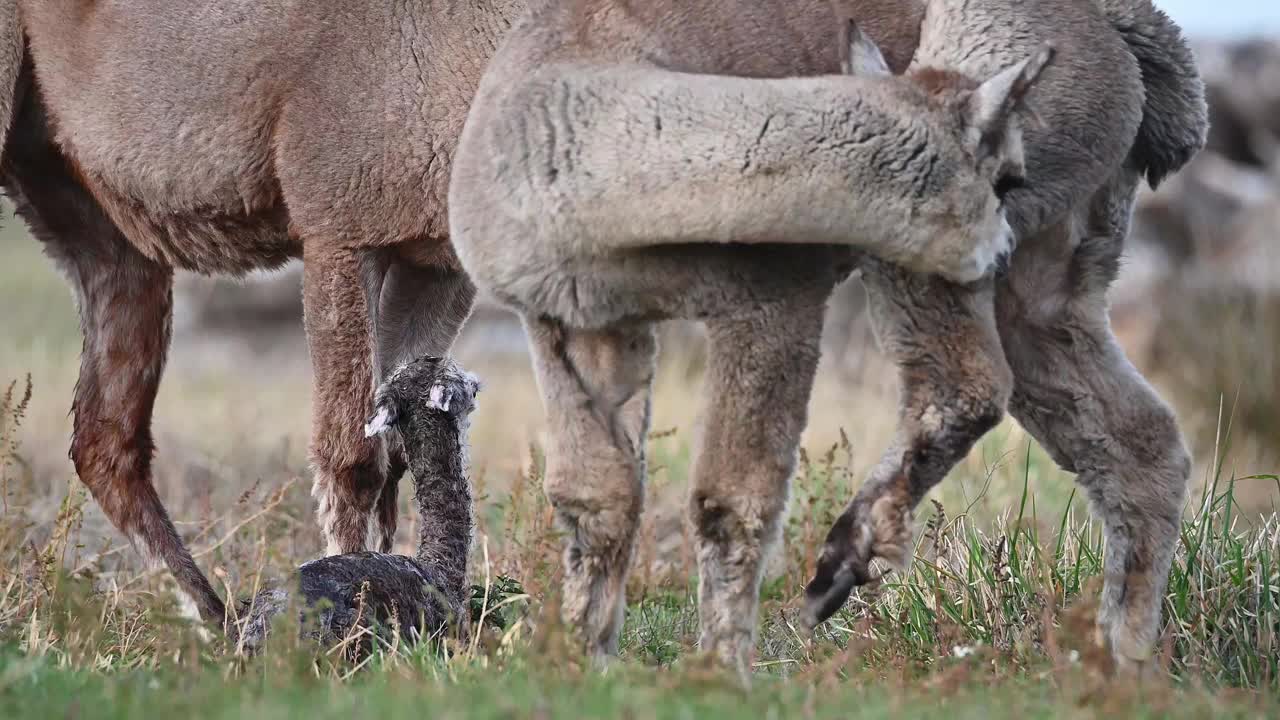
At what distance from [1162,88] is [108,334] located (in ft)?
14.0

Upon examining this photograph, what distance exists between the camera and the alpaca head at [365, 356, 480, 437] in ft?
17.7

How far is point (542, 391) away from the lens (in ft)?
15.3

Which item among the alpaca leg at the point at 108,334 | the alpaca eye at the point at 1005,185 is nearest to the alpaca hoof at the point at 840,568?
the alpaca eye at the point at 1005,185

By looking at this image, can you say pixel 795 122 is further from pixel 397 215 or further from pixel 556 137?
pixel 397 215

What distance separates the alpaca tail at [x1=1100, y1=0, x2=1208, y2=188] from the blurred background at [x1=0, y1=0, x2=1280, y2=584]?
1.51m

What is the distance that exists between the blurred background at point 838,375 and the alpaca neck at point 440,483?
2.17 feet

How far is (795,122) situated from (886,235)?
38 centimetres

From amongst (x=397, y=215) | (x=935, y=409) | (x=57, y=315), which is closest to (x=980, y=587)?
(x=935, y=409)

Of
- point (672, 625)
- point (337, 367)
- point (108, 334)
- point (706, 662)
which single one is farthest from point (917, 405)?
point (108, 334)

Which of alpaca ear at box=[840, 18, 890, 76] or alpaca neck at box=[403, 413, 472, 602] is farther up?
alpaca ear at box=[840, 18, 890, 76]

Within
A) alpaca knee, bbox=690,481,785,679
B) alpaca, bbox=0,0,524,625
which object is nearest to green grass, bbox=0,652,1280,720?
alpaca knee, bbox=690,481,785,679

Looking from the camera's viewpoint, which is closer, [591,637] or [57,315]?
[591,637]

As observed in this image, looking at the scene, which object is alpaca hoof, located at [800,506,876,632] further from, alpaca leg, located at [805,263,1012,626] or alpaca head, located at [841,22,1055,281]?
alpaca head, located at [841,22,1055,281]

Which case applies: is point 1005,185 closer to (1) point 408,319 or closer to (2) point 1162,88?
(2) point 1162,88
